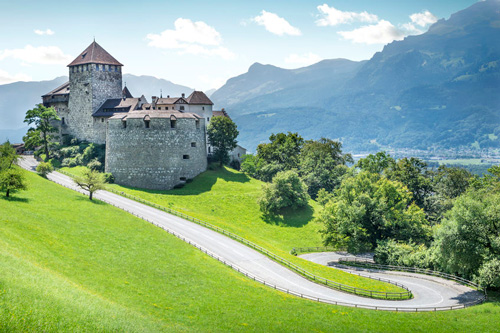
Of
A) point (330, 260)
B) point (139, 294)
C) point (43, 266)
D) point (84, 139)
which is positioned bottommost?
point (330, 260)

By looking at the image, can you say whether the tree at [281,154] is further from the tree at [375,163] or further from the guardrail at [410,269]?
the guardrail at [410,269]

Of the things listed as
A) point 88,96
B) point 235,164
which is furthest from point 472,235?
point 88,96

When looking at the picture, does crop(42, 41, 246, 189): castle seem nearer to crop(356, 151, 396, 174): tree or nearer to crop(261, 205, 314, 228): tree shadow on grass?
crop(261, 205, 314, 228): tree shadow on grass

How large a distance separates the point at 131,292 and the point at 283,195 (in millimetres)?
47019

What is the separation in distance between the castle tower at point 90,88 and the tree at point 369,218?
61.0 meters

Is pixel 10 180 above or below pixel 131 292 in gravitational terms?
above

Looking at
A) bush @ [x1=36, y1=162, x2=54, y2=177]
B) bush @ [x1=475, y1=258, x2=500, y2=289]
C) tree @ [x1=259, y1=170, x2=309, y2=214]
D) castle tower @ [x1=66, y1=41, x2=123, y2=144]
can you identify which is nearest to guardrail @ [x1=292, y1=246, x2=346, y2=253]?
tree @ [x1=259, y1=170, x2=309, y2=214]

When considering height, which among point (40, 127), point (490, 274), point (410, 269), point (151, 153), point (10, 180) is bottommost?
point (410, 269)

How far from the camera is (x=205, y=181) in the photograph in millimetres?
89250

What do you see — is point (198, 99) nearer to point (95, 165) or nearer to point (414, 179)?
point (95, 165)

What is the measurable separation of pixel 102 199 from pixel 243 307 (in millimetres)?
41533

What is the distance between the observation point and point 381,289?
149ft

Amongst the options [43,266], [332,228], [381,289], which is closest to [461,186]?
[332,228]

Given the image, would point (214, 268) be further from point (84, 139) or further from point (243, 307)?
point (84, 139)
